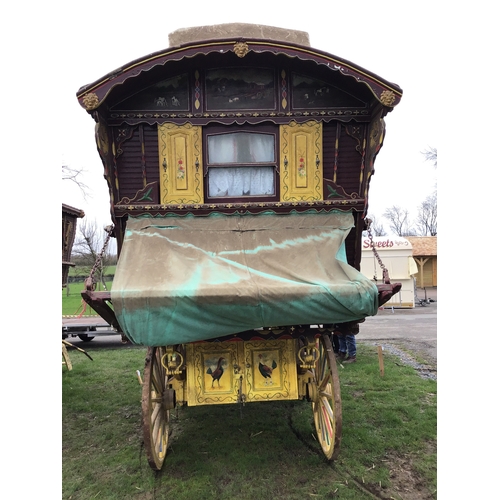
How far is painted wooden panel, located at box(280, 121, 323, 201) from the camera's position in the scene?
14.4ft

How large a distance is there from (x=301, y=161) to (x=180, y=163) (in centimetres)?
140

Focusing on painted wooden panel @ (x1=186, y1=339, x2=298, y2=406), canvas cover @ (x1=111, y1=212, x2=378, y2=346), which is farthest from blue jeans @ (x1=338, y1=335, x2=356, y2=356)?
canvas cover @ (x1=111, y1=212, x2=378, y2=346)

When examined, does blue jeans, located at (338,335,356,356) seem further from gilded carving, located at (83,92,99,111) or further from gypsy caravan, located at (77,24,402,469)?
gilded carving, located at (83,92,99,111)

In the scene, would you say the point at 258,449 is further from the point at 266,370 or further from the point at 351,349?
the point at 351,349

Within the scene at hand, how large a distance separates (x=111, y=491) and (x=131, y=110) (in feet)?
13.0

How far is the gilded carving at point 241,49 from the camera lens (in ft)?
12.5

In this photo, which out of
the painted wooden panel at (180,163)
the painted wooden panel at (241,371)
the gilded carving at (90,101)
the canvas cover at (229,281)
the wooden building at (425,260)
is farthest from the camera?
the wooden building at (425,260)

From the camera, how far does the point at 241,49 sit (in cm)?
380

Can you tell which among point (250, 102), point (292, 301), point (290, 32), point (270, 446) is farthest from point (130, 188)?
point (270, 446)

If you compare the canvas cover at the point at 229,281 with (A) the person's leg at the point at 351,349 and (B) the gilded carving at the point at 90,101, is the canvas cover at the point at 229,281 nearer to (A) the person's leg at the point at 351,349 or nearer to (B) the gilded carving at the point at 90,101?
(B) the gilded carving at the point at 90,101

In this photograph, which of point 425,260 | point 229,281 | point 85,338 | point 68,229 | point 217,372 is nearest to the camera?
point 229,281

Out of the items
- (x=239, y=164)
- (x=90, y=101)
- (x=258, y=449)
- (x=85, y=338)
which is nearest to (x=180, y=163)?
(x=239, y=164)

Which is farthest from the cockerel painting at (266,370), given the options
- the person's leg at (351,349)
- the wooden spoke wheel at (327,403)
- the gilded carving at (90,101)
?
the person's leg at (351,349)

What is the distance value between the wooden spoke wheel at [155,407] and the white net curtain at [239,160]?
1.96 m
